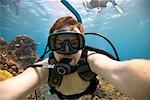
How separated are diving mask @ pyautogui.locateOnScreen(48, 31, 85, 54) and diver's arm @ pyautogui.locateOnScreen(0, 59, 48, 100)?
216mm

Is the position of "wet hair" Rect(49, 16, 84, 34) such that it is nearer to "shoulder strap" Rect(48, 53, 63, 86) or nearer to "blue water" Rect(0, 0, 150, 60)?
"shoulder strap" Rect(48, 53, 63, 86)

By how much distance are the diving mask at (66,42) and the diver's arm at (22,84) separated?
0.71 feet

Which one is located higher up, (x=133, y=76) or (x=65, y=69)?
(x=133, y=76)

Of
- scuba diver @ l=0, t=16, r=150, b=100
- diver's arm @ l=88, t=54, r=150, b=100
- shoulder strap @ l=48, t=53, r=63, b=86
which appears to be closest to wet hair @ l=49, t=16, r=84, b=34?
scuba diver @ l=0, t=16, r=150, b=100

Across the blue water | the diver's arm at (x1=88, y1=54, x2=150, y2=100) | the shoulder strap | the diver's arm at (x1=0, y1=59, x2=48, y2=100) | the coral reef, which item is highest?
the diver's arm at (x1=88, y1=54, x2=150, y2=100)

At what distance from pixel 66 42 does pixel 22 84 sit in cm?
55

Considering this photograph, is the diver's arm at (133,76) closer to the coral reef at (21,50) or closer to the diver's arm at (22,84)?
the diver's arm at (22,84)

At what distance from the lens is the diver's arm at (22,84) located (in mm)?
1454

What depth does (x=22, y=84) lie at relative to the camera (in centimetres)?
160

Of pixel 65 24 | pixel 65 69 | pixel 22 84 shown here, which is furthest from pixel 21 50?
pixel 22 84

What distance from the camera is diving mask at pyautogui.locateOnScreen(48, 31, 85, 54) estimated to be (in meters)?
1.96

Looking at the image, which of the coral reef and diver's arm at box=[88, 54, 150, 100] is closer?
diver's arm at box=[88, 54, 150, 100]

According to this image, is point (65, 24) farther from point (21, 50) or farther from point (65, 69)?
point (21, 50)

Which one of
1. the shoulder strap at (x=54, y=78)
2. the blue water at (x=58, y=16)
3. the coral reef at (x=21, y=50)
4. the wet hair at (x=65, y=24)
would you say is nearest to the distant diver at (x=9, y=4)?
the blue water at (x=58, y=16)
